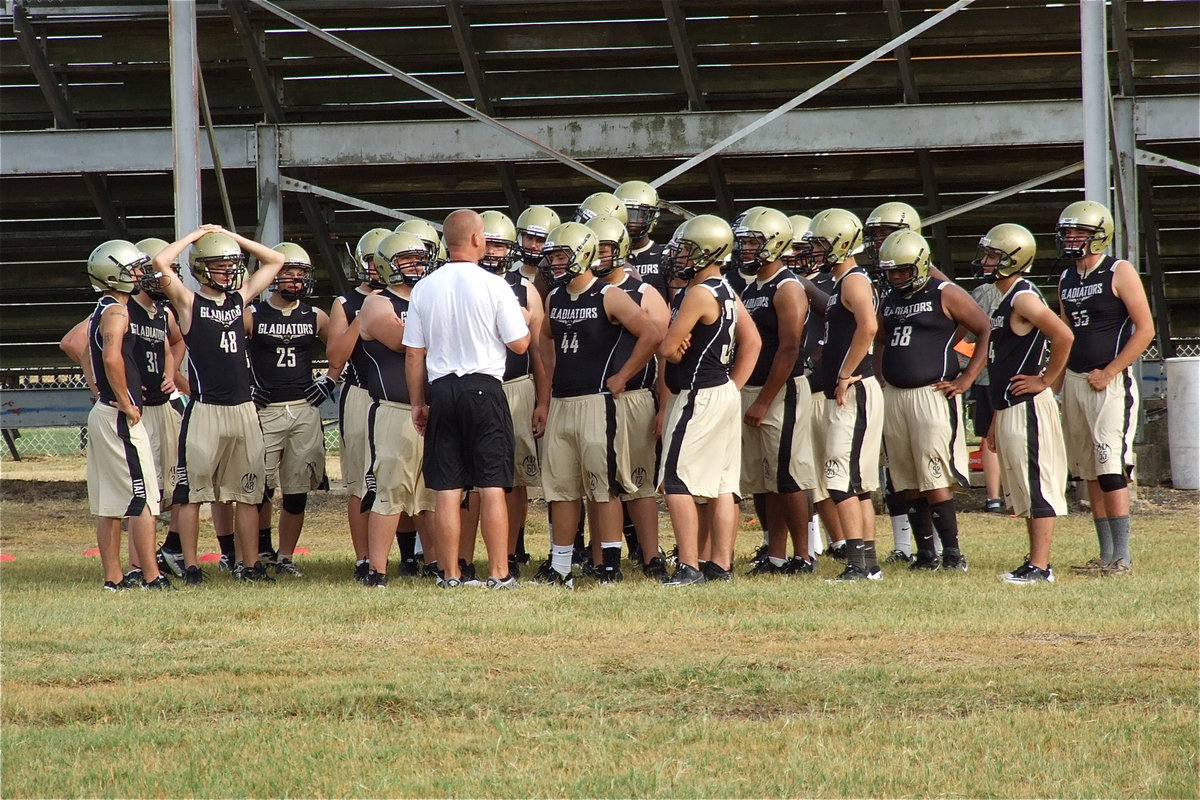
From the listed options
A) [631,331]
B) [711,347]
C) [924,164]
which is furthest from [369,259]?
[924,164]

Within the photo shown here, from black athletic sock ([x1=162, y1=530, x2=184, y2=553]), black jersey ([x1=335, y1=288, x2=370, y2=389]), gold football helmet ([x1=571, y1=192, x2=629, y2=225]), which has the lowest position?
black athletic sock ([x1=162, y1=530, x2=184, y2=553])

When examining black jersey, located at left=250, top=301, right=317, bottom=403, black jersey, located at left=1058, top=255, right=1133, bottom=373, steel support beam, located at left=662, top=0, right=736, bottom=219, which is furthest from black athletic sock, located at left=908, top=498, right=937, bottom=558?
steel support beam, located at left=662, top=0, right=736, bottom=219

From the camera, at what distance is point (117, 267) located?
26.3 feet

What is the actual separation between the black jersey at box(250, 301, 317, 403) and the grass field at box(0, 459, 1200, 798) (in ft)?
5.73

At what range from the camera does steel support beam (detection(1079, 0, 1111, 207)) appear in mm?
12055

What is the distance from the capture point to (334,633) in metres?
6.08

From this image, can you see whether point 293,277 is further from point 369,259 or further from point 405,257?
point 405,257

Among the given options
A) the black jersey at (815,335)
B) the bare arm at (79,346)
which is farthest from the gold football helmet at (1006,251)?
the bare arm at (79,346)

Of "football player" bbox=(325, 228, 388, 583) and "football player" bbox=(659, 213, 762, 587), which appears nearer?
"football player" bbox=(659, 213, 762, 587)

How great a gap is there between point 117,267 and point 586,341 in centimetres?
277

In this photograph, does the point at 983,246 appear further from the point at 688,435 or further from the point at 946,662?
the point at 946,662

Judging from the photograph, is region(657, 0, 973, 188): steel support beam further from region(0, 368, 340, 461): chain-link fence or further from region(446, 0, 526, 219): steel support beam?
region(0, 368, 340, 461): chain-link fence

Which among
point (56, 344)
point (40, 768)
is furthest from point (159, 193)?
point (40, 768)

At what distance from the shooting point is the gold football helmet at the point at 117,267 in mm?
8039
